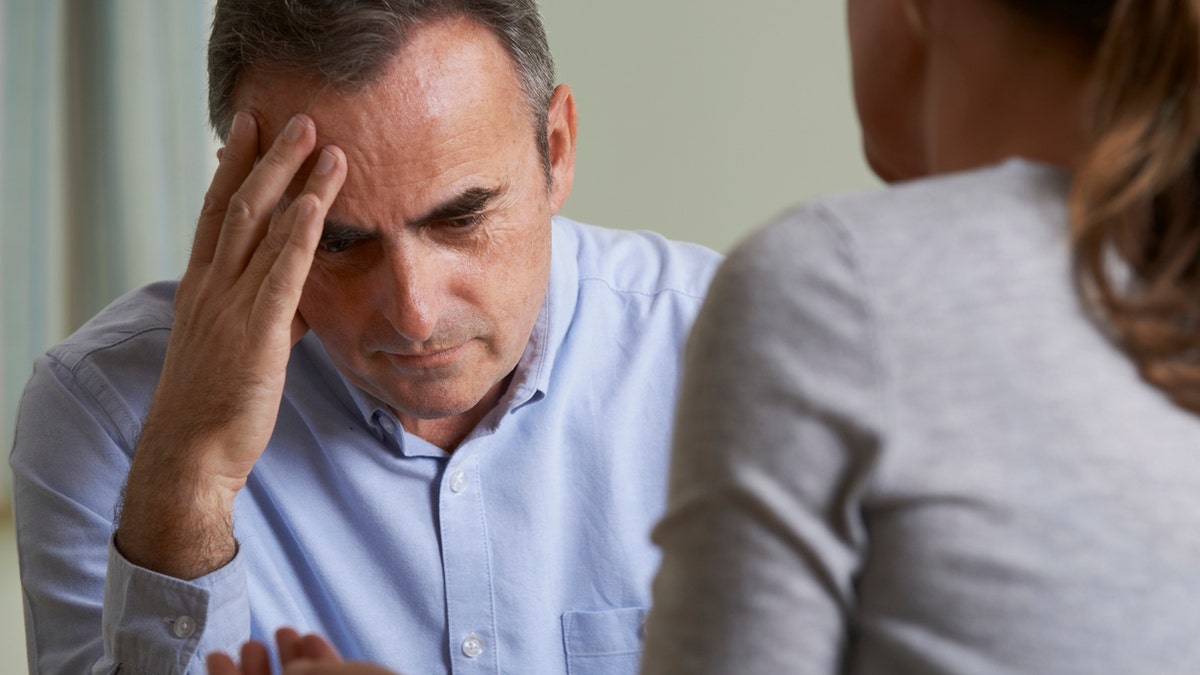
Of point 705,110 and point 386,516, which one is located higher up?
point 705,110

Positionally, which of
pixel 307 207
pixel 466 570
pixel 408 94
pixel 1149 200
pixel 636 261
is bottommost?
pixel 466 570

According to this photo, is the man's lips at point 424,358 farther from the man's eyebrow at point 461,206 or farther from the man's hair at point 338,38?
the man's hair at point 338,38

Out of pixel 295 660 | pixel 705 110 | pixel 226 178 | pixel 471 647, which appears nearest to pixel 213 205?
pixel 226 178

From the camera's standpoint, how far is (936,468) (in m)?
0.49

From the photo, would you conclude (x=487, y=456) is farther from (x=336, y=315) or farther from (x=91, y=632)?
(x=91, y=632)

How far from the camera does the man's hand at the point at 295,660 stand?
0.70 meters

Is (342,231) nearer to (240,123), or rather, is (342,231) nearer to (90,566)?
(240,123)

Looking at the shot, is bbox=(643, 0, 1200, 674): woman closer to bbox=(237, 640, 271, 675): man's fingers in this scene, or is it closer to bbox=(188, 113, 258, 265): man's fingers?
bbox=(237, 640, 271, 675): man's fingers

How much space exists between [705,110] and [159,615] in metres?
1.64

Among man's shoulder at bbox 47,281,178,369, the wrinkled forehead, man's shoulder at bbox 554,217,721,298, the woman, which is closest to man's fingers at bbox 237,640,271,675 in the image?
the woman

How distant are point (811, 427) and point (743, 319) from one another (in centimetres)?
6

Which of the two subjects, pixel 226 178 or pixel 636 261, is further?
pixel 636 261

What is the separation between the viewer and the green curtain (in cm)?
280

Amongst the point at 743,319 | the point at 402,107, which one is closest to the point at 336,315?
the point at 402,107
